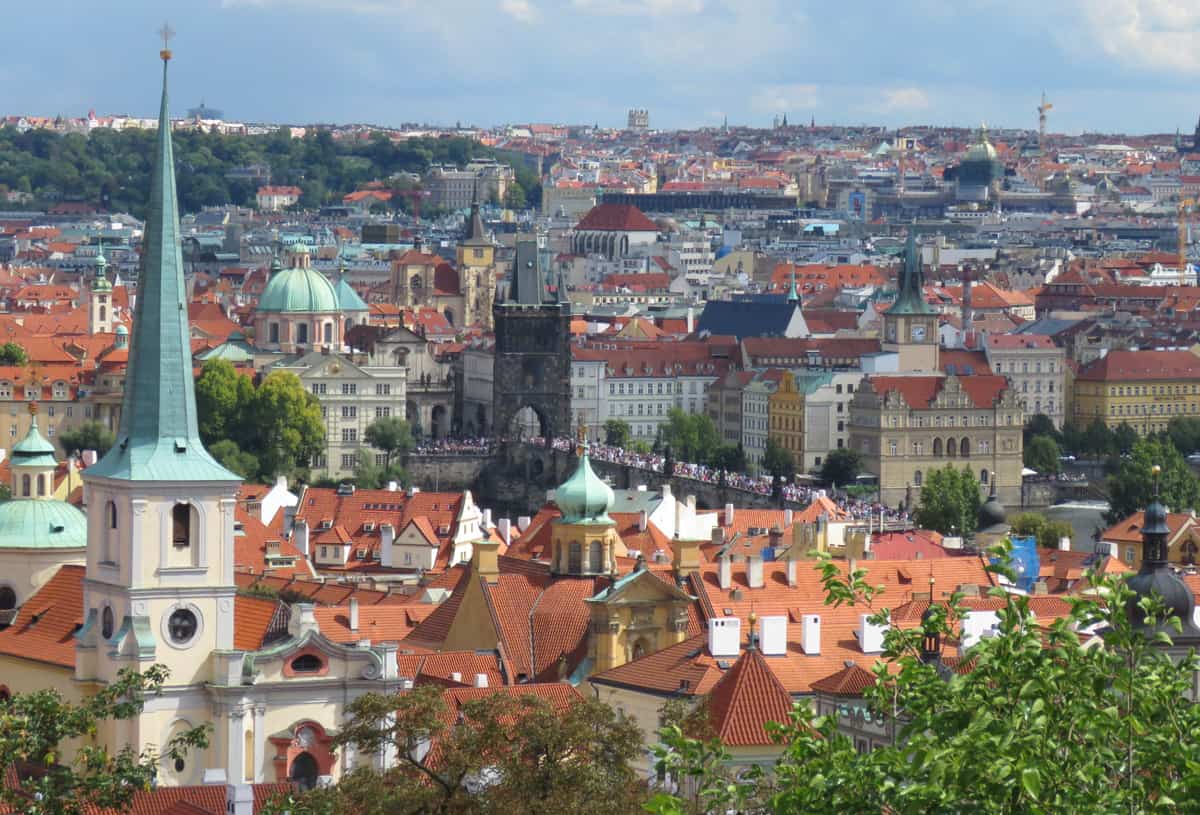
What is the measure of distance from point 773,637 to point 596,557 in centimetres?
886

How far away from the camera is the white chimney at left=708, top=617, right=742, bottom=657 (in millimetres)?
46938

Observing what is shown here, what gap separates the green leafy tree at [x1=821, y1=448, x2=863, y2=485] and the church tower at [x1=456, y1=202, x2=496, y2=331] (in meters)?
55.6

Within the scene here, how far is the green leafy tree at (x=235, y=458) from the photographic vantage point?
341 ft

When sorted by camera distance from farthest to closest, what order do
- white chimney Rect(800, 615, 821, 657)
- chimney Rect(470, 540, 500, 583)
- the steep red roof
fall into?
chimney Rect(470, 540, 500, 583), white chimney Rect(800, 615, 821, 657), the steep red roof

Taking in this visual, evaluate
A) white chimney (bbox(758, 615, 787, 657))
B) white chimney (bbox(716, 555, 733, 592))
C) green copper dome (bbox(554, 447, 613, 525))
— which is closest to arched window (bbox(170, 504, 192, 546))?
white chimney (bbox(758, 615, 787, 657))

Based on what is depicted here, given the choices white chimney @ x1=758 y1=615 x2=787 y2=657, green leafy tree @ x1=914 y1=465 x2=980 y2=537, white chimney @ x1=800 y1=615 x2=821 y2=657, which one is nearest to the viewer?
white chimney @ x1=758 y1=615 x2=787 y2=657

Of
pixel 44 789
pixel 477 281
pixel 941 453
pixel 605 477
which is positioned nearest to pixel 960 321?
pixel 477 281

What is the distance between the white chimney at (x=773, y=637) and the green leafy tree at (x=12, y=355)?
2965 inches

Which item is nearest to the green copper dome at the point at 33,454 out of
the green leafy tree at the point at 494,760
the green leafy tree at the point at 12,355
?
the green leafy tree at the point at 494,760

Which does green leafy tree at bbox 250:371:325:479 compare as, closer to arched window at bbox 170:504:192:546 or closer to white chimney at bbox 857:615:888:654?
white chimney at bbox 857:615:888:654

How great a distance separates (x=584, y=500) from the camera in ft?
186

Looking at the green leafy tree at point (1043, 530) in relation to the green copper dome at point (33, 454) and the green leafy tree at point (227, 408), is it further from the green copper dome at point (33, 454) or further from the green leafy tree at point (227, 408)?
the green copper dome at point (33, 454)

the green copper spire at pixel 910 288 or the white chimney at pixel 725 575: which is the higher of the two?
the green copper spire at pixel 910 288

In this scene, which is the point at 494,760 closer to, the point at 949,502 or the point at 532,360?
the point at 949,502
